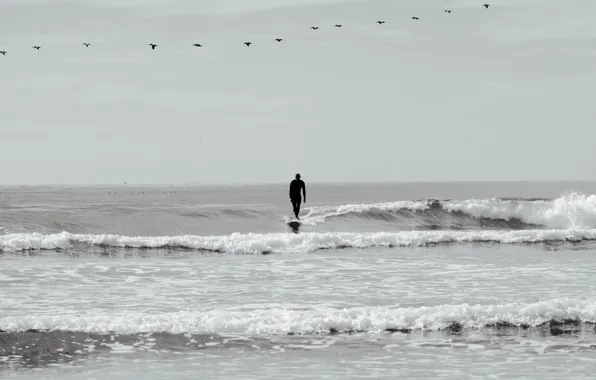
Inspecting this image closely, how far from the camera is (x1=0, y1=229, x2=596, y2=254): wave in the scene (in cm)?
2570

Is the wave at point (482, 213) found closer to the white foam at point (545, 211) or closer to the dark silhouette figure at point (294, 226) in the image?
the white foam at point (545, 211)

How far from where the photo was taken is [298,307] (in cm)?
1457

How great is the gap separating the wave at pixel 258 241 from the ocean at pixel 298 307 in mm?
69

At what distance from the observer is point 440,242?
2883cm

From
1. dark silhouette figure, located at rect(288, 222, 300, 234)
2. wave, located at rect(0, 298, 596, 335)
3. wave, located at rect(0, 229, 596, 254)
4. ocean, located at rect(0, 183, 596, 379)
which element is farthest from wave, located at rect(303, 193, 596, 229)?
wave, located at rect(0, 298, 596, 335)

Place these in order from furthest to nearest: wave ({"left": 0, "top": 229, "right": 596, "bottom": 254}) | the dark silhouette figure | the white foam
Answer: the white foam, the dark silhouette figure, wave ({"left": 0, "top": 229, "right": 596, "bottom": 254})

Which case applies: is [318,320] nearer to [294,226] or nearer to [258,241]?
[258,241]

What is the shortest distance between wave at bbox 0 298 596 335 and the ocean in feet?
0.10

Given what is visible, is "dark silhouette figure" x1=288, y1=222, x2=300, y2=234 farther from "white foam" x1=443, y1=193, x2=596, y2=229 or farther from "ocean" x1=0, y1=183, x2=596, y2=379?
"white foam" x1=443, y1=193, x2=596, y2=229

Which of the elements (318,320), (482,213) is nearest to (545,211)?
(482,213)

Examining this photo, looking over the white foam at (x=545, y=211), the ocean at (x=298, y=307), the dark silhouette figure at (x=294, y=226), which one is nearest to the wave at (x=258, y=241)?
the ocean at (x=298, y=307)

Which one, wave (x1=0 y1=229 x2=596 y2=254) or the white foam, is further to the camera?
the white foam

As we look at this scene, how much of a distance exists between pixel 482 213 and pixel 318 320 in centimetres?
3267

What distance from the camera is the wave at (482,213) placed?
41.2 meters
